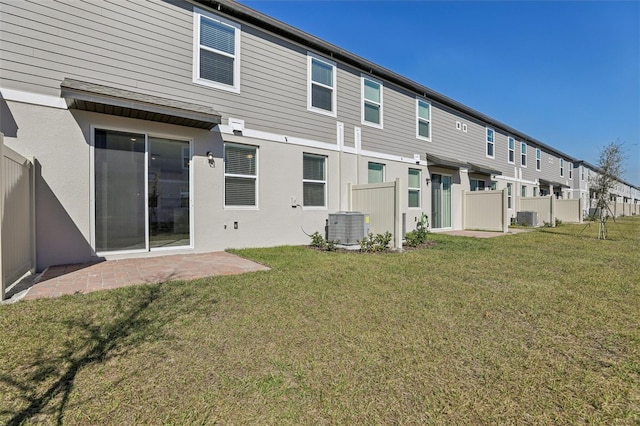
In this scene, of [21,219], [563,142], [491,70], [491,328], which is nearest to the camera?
[491,328]

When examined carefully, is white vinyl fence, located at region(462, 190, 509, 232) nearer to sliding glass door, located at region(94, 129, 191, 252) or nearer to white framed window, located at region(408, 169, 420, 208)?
white framed window, located at region(408, 169, 420, 208)

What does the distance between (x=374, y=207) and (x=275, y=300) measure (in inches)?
225

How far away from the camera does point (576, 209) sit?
20188 millimetres

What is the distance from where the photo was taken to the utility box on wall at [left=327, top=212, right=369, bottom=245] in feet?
27.7

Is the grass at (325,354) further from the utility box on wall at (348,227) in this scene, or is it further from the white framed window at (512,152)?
the white framed window at (512,152)

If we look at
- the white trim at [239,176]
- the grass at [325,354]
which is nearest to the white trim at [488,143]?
the grass at [325,354]

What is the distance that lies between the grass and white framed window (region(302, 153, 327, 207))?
464 cm

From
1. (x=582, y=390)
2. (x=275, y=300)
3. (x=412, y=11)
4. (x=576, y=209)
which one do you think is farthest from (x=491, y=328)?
(x=576, y=209)

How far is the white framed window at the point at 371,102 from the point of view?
10.5 m

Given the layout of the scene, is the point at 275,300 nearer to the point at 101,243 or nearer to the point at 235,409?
the point at 235,409

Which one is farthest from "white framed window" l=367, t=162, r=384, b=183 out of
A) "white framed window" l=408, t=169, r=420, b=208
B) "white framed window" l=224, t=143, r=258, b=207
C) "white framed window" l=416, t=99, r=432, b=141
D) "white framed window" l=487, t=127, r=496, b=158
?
"white framed window" l=487, t=127, r=496, b=158

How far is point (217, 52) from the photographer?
734 centimetres

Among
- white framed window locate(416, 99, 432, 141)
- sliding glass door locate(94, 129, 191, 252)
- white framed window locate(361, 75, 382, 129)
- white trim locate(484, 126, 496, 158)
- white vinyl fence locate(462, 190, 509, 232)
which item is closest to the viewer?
sliding glass door locate(94, 129, 191, 252)

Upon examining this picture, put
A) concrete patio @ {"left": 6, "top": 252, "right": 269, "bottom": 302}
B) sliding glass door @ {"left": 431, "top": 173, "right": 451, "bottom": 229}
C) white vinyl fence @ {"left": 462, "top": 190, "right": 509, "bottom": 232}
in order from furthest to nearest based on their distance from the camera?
sliding glass door @ {"left": 431, "top": 173, "right": 451, "bottom": 229} → white vinyl fence @ {"left": 462, "top": 190, "right": 509, "bottom": 232} → concrete patio @ {"left": 6, "top": 252, "right": 269, "bottom": 302}
